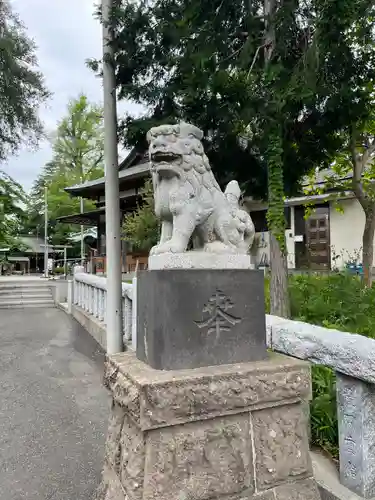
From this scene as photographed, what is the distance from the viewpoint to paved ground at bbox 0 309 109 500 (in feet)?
8.04

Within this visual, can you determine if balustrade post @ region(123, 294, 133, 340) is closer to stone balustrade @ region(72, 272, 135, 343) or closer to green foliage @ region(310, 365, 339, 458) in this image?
stone balustrade @ region(72, 272, 135, 343)

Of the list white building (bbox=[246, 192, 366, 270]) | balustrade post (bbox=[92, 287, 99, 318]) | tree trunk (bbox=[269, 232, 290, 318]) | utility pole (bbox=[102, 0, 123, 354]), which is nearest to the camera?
utility pole (bbox=[102, 0, 123, 354])

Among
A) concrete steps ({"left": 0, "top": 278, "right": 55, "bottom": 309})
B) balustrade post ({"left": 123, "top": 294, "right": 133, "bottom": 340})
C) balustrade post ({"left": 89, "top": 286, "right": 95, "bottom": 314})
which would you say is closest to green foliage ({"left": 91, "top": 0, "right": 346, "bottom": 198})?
balustrade post ({"left": 123, "top": 294, "right": 133, "bottom": 340})

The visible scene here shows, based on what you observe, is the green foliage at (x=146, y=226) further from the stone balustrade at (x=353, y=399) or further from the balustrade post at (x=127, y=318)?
the stone balustrade at (x=353, y=399)

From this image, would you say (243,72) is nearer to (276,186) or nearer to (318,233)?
(276,186)

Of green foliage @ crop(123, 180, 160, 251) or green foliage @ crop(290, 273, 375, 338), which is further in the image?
green foliage @ crop(123, 180, 160, 251)

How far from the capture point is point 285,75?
348 centimetres

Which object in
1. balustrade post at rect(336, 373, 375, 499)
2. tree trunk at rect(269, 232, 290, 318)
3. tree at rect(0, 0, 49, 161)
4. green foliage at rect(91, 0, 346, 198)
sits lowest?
balustrade post at rect(336, 373, 375, 499)

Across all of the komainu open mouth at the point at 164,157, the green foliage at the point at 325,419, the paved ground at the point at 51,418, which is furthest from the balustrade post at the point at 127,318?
the komainu open mouth at the point at 164,157

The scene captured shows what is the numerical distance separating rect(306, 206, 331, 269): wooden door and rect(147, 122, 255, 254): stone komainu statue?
38.4 feet

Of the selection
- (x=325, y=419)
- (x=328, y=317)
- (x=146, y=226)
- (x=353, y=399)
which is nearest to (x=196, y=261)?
(x=353, y=399)

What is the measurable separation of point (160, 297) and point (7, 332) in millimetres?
6502

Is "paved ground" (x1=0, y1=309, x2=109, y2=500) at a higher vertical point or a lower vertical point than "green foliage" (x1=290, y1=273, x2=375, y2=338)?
lower

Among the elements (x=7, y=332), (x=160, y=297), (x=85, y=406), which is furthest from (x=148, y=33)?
(x=7, y=332)
